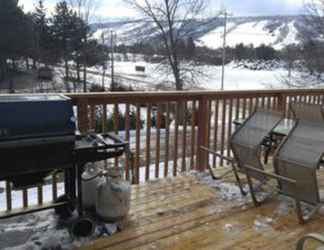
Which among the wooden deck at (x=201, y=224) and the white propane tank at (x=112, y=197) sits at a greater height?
the white propane tank at (x=112, y=197)

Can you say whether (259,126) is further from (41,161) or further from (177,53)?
(177,53)

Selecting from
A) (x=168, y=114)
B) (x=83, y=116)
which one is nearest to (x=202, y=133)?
(x=168, y=114)

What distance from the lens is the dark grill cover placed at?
7.02 feet

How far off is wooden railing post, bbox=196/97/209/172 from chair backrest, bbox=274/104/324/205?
1.08 meters

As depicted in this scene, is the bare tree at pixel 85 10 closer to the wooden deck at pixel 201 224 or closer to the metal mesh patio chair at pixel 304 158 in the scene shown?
the wooden deck at pixel 201 224

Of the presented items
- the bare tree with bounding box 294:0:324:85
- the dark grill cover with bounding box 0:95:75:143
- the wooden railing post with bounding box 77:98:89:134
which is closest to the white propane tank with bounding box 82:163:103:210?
the wooden railing post with bounding box 77:98:89:134

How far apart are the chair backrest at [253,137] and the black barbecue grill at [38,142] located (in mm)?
1484

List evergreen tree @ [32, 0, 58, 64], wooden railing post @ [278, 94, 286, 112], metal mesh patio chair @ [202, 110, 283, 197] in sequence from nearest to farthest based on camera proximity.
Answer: metal mesh patio chair @ [202, 110, 283, 197] < wooden railing post @ [278, 94, 286, 112] < evergreen tree @ [32, 0, 58, 64]

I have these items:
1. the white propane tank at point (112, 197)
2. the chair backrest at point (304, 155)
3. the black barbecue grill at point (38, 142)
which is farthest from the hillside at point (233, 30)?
the black barbecue grill at point (38, 142)

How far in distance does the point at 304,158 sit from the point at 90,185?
1842 mm

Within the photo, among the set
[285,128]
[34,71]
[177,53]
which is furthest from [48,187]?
[34,71]

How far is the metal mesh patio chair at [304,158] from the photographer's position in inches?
115

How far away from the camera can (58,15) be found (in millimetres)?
19422

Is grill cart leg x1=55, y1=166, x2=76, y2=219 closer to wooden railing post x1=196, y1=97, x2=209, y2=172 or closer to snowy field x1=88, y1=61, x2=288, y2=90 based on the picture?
wooden railing post x1=196, y1=97, x2=209, y2=172
